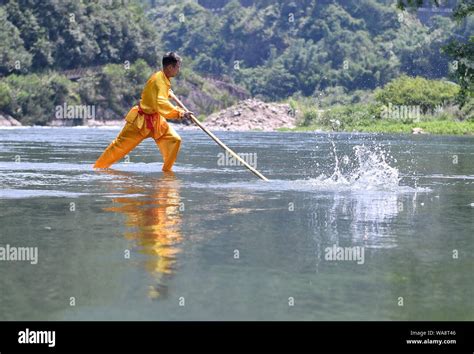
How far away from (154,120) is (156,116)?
105mm

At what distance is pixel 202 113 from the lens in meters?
118

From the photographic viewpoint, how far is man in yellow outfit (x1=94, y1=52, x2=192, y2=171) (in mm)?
19984

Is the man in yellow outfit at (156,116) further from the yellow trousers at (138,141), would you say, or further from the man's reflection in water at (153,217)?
the man's reflection in water at (153,217)

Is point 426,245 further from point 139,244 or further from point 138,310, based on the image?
point 138,310

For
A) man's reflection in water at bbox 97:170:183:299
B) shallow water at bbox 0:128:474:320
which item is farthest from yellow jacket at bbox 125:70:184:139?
shallow water at bbox 0:128:474:320

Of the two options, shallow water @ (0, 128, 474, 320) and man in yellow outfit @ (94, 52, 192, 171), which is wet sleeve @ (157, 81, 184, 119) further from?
shallow water @ (0, 128, 474, 320)

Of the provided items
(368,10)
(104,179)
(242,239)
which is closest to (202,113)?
(368,10)

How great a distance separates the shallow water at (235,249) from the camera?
7.64 metres

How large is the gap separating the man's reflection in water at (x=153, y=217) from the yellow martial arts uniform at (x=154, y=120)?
716mm

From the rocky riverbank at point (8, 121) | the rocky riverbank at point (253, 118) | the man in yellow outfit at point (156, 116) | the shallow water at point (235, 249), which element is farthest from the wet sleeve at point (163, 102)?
the rocky riverbank at point (253, 118)

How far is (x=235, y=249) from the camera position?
10227 mm

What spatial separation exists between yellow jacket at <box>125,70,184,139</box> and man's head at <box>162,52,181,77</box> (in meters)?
0.11
